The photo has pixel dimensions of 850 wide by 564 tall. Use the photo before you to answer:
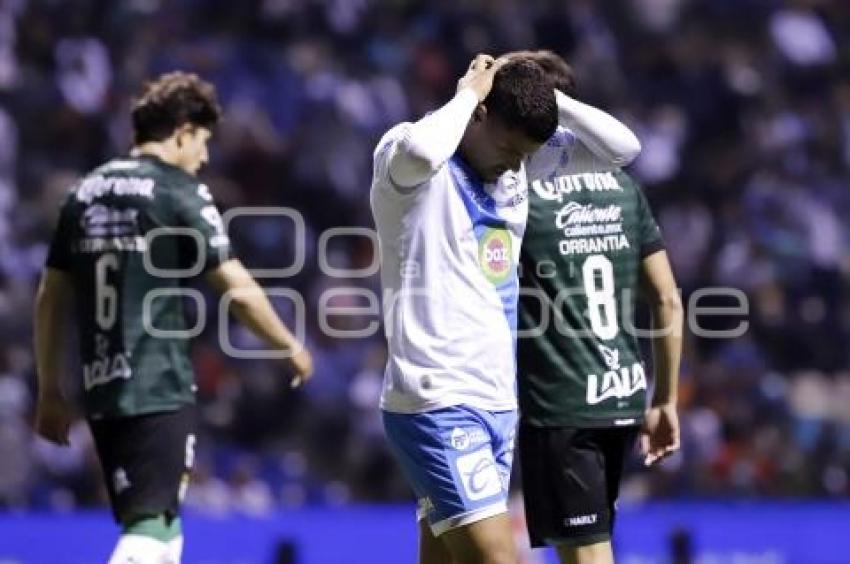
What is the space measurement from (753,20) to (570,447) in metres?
11.3

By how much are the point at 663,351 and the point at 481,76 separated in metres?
1.78

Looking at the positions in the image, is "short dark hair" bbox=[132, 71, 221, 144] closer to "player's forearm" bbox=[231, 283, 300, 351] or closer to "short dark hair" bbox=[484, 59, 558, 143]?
"player's forearm" bbox=[231, 283, 300, 351]

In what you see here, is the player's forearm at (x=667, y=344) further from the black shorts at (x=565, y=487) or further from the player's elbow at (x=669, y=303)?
the black shorts at (x=565, y=487)

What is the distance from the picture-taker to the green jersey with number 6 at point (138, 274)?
736 centimetres

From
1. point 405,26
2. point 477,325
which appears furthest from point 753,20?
point 477,325

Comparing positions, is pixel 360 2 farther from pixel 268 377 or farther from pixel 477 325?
pixel 477 325

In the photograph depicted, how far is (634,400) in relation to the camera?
7.25 m

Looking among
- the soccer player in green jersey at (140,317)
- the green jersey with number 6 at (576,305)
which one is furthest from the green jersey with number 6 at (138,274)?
the green jersey with number 6 at (576,305)

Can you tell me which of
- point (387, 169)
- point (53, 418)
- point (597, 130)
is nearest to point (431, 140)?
point (387, 169)

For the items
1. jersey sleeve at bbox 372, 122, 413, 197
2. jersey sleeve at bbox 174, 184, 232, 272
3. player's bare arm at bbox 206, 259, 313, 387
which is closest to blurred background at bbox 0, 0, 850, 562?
player's bare arm at bbox 206, 259, 313, 387

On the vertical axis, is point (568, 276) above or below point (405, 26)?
below

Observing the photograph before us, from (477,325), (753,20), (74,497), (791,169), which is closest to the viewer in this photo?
(477,325)

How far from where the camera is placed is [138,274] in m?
7.38

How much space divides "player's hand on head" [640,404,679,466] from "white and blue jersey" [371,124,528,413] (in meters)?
1.35
